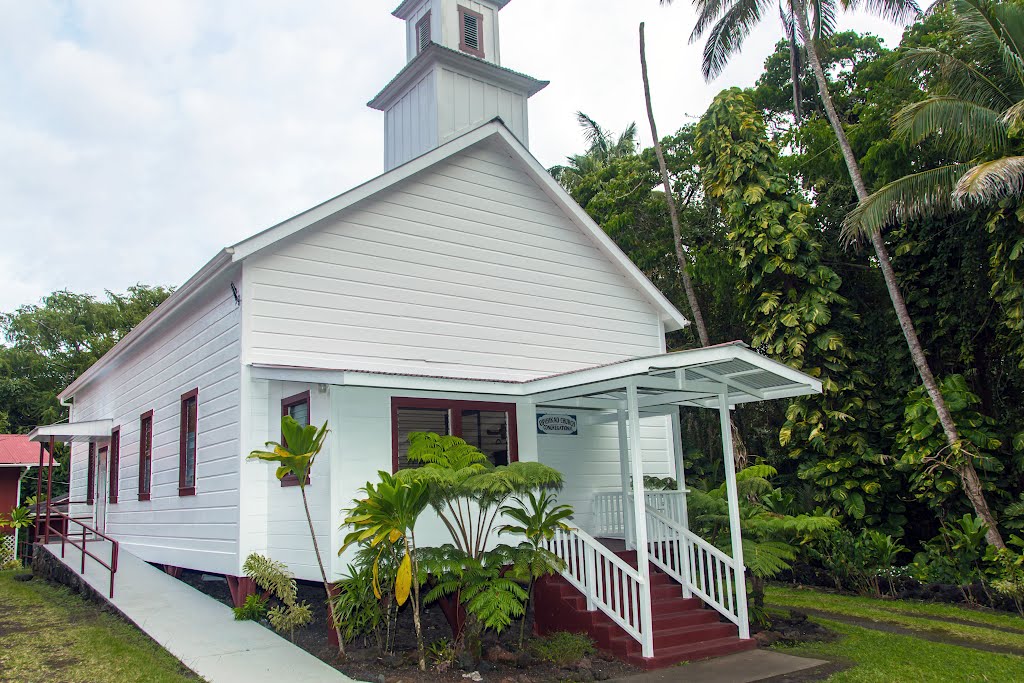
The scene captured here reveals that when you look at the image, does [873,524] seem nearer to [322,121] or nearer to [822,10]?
[822,10]

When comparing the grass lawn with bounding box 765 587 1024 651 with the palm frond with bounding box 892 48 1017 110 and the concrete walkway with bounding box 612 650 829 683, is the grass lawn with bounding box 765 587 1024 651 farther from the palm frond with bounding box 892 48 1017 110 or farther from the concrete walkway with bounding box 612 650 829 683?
the palm frond with bounding box 892 48 1017 110

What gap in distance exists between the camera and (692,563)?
1048 centimetres

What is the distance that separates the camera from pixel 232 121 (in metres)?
20.4

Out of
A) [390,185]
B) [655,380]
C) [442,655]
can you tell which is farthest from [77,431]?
[655,380]

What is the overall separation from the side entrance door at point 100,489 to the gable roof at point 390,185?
273cm

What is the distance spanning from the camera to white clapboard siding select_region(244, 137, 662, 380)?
10.9 m

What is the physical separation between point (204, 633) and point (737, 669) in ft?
20.6

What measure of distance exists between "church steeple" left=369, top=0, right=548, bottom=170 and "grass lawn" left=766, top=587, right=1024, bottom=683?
415 inches

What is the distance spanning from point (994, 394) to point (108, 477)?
63.3 ft

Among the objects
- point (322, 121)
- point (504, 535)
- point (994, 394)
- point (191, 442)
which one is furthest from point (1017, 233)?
point (322, 121)

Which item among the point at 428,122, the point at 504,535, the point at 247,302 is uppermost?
the point at 428,122

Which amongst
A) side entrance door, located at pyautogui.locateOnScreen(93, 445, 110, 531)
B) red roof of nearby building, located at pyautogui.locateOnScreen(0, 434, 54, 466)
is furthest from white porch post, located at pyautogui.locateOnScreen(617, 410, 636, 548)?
red roof of nearby building, located at pyautogui.locateOnScreen(0, 434, 54, 466)

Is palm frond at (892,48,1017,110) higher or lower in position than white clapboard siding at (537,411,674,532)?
higher

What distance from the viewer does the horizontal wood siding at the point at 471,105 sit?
593 inches
